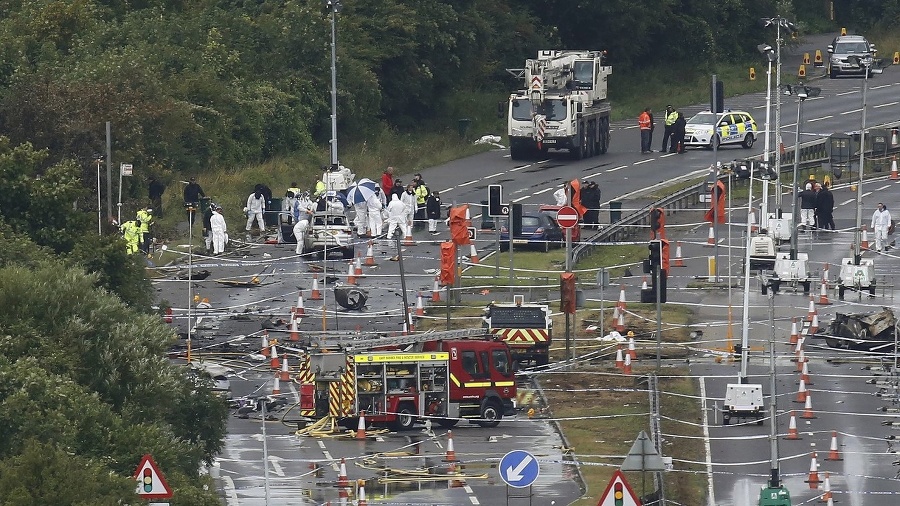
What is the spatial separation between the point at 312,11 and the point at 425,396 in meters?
34.0

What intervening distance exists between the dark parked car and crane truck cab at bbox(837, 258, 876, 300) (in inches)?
330

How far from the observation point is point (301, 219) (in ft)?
175

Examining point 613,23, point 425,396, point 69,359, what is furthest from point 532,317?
point 613,23

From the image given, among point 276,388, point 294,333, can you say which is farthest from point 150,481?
point 294,333

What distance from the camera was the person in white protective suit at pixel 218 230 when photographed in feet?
175

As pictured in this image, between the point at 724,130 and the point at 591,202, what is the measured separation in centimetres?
1438

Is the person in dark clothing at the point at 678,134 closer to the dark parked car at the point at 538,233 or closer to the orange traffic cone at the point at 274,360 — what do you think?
the dark parked car at the point at 538,233

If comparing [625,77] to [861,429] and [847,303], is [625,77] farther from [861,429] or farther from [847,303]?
[861,429]

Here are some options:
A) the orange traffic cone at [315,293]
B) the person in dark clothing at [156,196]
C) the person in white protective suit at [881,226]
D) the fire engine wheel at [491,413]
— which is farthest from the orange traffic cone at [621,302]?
the person in dark clothing at [156,196]

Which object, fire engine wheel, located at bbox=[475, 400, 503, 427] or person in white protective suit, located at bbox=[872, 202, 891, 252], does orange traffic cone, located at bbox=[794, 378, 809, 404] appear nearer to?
fire engine wheel, located at bbox=[475, 400, 503, 427]

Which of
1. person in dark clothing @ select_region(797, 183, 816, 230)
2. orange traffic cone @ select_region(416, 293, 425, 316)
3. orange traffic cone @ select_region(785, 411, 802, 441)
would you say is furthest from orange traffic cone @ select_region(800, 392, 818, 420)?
person in dark clothing @ select_region(797, 183, 816, 230)

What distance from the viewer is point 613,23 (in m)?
85.6

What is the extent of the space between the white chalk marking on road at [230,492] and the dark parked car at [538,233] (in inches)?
848

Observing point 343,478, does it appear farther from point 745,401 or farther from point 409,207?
point 409,207
